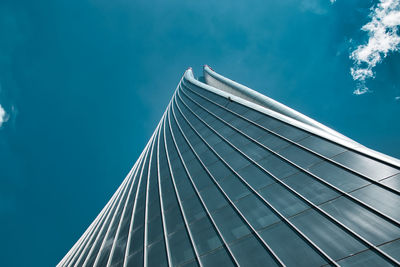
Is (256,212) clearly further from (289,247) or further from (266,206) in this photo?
(289,247)

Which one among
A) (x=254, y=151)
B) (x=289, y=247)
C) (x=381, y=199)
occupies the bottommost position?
(x=289, y=247)

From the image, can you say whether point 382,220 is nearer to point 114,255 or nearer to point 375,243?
point 375,243

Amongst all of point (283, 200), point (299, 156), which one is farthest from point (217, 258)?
point (299, 156)

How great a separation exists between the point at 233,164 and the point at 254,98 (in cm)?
1518

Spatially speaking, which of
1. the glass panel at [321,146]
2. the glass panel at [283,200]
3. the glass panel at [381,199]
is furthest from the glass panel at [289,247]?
the glass panel at [321,146]

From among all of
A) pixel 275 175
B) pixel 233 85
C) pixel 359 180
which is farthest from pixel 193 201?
pixel 233 85

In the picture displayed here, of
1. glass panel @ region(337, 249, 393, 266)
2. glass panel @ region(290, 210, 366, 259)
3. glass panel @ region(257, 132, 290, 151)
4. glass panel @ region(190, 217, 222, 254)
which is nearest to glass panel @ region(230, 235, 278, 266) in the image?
glass panel @ region(190, 217, 222, 254)

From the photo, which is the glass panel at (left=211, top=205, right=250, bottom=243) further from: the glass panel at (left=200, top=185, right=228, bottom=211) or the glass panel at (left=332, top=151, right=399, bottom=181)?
the glass panel at (left=332, top=151, right=399, bottom=181)

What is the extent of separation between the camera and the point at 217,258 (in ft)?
29.1

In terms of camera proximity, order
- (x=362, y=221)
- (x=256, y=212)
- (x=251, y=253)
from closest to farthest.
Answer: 1. (x=362, y=221)
2. (x=251, y=253)
3. (x=256, y=212)

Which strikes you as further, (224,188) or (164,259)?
(224,188)

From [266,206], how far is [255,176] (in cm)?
268

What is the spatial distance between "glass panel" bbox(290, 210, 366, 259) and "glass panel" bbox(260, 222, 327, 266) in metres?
0.37

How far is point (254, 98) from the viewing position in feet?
92.3
